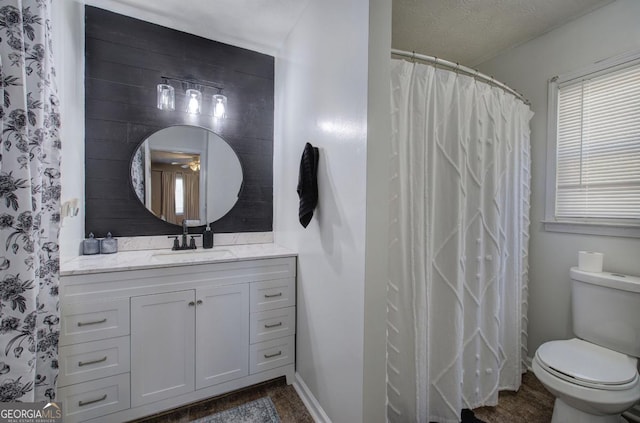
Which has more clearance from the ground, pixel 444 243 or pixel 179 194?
pixel 179 194

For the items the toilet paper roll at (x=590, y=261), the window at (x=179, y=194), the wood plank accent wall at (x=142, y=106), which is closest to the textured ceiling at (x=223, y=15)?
the wood plank accent wall at (x=142, y=106)

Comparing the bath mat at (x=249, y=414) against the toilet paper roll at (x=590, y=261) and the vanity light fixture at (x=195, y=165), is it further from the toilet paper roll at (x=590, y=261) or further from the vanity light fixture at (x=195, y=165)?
the toilet paper roll at (x=590, y=261)

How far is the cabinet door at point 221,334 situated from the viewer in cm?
163

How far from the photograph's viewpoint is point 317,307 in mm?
1619

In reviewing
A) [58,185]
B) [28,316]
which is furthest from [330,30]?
[28,316]

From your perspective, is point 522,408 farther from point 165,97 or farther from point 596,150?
point 165,97

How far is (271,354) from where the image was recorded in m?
1.83

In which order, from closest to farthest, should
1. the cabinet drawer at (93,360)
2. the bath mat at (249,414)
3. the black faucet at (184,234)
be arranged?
the cabinet drawer at (93,360) → the bath mat at (249,414) → the black faucet at (184,234)

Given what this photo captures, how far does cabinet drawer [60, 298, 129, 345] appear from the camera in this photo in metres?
1.33

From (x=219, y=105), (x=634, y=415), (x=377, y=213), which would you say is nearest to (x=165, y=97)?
(x=219, y=105)

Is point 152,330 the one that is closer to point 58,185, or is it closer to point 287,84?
point 58,185

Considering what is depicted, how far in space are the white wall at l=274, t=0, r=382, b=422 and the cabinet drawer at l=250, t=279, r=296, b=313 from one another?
0.08m

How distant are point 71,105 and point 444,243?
2.39m

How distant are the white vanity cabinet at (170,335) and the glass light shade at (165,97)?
1.21 m
